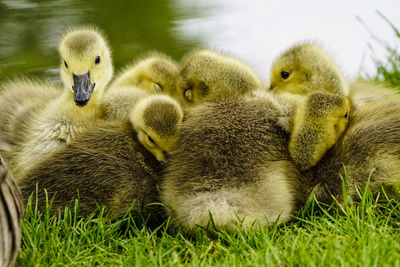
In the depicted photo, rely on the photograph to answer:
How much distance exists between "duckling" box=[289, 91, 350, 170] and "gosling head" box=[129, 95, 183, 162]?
0.40 m

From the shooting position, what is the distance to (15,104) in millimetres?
2641

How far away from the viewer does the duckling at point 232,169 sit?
194 centimetres

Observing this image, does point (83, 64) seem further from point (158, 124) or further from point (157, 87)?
point (158, 124)

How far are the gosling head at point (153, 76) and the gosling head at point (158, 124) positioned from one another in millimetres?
419

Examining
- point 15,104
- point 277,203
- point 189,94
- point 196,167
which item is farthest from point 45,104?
point 277,203

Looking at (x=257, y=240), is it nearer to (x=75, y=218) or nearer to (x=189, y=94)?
(x=75, y=218)

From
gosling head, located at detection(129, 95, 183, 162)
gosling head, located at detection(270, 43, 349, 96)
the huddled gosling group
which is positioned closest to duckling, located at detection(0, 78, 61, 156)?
the huddled gosling group

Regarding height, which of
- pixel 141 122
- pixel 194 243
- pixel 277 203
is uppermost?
pixel 141 122

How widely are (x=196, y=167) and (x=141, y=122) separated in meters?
0.26

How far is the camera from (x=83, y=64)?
2.44m

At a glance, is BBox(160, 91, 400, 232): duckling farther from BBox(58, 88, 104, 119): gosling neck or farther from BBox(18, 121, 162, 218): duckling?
BBox(58, 88, 104, 119): gosling neck

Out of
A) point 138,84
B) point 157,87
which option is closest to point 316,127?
point 157,87

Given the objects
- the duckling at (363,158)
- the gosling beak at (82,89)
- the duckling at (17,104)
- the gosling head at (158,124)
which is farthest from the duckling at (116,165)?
the duckling at (363,158)

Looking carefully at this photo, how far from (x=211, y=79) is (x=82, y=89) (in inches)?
19.6
